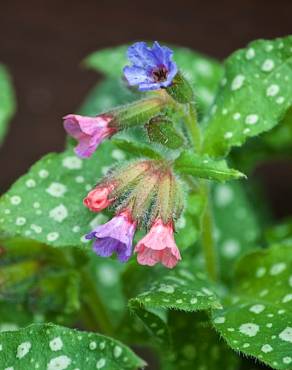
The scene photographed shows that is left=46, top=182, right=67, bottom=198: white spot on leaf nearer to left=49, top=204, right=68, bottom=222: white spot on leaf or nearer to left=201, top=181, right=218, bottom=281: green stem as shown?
Answer: left=49, top=204, right=68, bottom=222: white spot on leaf

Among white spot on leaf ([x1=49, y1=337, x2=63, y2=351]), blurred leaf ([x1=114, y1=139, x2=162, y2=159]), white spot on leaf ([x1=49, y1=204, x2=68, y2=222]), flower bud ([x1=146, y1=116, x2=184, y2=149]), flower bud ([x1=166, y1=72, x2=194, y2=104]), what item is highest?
flower bud ([x1=166, y1=72, x2=194, y2=104])

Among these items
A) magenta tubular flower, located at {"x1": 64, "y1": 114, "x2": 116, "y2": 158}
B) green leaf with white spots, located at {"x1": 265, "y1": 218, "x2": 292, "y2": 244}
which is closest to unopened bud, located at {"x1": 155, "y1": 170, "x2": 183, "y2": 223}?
magenta tubular flower, located at {"x1": 64, "y1": 114, "x2": 116, "y2": 158}

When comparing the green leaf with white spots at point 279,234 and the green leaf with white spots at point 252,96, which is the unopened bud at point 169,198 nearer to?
the green leaf with white spots at point 252,96

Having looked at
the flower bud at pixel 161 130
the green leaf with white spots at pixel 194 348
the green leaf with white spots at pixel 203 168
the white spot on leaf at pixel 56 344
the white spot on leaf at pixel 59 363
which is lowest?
the green leaf with white spots at pixel 194 348

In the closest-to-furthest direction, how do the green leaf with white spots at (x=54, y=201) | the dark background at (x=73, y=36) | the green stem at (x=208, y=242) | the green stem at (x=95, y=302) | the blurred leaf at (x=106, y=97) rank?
1. the green leaf with white spots at (x=54, y=201)
2. the green stem at (x=208, y=242)
3. the green stem at (x=95, y=302)
4. the blurred leaf at (x=106, y=97)
5. the dark background at (x=73, y=36)

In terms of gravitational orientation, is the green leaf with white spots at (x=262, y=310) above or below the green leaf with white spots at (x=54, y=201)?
below

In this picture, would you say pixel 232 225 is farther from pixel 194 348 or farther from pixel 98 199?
pixel 98 199

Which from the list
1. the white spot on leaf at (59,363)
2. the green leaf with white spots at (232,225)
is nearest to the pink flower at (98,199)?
the white spot on leaf at (59,363)
